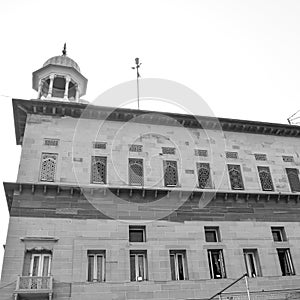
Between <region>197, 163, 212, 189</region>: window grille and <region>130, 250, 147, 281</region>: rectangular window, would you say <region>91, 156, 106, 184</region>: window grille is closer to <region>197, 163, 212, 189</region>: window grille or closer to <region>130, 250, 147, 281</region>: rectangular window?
<region>130, 250, 147, 281</region>: rectangular window

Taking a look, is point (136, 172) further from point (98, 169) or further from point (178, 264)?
point (178, 264)

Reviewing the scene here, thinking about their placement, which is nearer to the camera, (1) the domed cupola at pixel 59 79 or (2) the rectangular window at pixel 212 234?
(2) the rectangular window at pixel 212 234

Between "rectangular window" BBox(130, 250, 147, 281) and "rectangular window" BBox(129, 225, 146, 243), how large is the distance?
0.64 meters

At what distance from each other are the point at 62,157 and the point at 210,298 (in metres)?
10.1

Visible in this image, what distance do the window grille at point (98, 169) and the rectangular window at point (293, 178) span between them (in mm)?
11065

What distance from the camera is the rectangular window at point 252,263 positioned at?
695 inches

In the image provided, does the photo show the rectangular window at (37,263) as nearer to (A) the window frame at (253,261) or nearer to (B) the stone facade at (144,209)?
(B) the stone facade at (144,209)

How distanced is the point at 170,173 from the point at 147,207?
2631 mm

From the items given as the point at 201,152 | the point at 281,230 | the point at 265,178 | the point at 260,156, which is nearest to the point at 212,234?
the point at 281,230

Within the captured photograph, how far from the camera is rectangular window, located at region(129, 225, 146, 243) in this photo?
57.5 feet

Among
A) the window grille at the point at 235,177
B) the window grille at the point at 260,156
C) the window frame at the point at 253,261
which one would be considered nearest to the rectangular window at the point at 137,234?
the window frame at the point at 253,261

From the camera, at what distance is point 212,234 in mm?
18484

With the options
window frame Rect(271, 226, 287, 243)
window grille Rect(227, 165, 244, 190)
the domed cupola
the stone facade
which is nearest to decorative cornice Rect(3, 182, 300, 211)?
the stone facade

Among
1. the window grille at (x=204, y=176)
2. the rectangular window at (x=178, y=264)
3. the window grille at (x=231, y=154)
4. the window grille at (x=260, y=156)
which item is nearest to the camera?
the rectangular window at (x=178, y=264)
